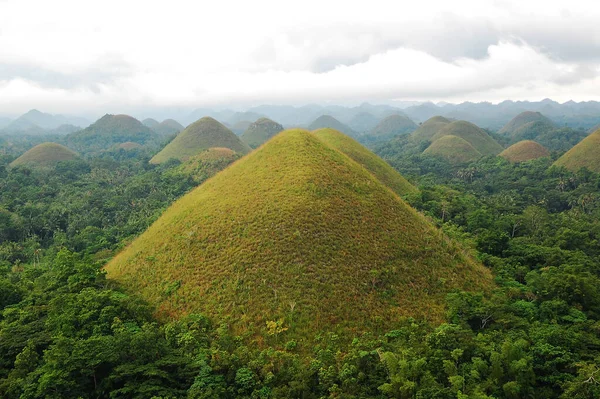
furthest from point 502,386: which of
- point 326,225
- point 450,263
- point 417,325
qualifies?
point 326,225

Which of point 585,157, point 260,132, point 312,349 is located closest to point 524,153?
point 585,157

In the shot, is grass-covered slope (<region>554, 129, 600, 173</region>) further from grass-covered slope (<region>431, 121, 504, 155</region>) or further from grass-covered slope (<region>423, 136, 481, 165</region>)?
grass-covered slope (<region>431, 121, 504, 155</region>)

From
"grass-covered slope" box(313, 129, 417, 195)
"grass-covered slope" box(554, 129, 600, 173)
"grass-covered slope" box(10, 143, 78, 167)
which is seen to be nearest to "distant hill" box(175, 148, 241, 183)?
"grass-covered slope" box(313, 129, 417, 195)

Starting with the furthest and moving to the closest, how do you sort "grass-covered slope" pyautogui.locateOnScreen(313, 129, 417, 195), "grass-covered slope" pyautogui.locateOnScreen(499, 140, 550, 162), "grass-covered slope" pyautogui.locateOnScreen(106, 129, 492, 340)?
"grass-covered slope" pyautogui.locateOnScreen(499, 140, 550, 162) → "grass-covered slope" pyautogui.locateOnScreen(313, 129, 417, 195) → "grass-covered slope" pyautogui.locateOnScreen(106, 129, 492, 340)

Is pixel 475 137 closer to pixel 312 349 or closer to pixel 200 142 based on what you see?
pixel 200 142

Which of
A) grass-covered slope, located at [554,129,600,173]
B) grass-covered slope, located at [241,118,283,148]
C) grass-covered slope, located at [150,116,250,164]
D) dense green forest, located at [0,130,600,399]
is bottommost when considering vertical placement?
dense green forest, located at [0,130,600,399]

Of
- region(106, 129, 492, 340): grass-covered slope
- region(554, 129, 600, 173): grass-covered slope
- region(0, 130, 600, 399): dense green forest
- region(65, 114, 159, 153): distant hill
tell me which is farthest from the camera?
region(65, 114, 159, 153): distant hill

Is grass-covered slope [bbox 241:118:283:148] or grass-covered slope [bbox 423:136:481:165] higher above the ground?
grass-covered slope [bbox 241:118:283:148]
